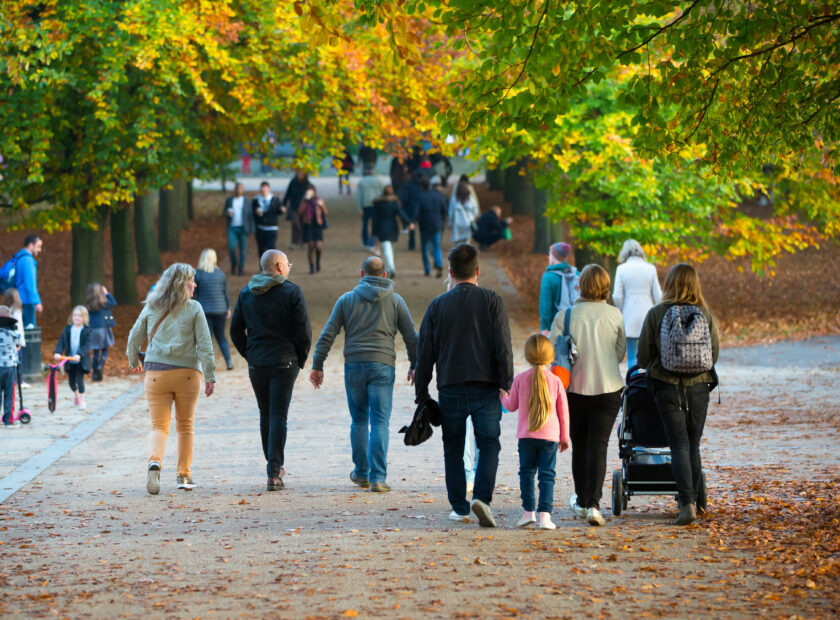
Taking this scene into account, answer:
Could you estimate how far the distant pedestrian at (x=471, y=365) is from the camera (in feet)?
25.9

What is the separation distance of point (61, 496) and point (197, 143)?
11.3 meters

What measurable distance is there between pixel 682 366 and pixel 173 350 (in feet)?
12.5

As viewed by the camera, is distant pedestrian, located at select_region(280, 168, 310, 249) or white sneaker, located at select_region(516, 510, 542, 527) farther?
distant pedestrian, located at select_region(280, 168, 310, 249)

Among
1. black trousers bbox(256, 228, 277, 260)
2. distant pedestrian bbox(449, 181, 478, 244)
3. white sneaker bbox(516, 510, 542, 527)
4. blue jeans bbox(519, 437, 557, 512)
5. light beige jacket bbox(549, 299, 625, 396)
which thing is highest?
distant pedestrian bbox(449, 181, 478, 244)

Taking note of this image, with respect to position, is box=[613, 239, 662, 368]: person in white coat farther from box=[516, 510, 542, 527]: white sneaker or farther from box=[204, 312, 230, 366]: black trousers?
box=[204, 312, 230, 366]: black trousers

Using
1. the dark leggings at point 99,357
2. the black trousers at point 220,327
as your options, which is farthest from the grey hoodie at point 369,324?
the black trousers at point 220,327

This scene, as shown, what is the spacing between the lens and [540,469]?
7875mm

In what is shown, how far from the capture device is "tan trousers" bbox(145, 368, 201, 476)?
958cm

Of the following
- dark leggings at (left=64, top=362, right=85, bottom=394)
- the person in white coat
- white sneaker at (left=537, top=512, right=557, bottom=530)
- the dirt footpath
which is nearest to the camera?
the dirt footpath

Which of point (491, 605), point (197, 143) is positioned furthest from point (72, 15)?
point (491, 605)

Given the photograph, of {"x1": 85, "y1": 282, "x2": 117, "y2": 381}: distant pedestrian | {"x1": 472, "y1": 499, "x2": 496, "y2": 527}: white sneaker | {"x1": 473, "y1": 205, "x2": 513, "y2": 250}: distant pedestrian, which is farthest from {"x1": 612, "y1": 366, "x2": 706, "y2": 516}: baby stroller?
{"x1": 473, "y1": 205, "x2": 513, "y2": 250}: distant pedestrian

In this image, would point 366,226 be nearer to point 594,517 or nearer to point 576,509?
point 576,509

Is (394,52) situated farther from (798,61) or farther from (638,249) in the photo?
(638,249)

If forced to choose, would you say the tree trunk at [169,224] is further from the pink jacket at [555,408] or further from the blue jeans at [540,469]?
the blue jeans at [540,469]
